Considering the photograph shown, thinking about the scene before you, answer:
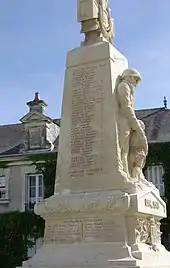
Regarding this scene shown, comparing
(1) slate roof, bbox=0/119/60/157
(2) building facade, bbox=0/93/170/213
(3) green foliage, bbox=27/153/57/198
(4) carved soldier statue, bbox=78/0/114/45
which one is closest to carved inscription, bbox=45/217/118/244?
(4) carved soldier statue, bbox=78/0/114/45

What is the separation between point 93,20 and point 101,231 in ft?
12.5

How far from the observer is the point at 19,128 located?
29.4m

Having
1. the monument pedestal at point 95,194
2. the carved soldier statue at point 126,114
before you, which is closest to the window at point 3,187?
the monument pedestal at point 95,194

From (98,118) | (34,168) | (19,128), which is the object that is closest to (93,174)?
(98,118)

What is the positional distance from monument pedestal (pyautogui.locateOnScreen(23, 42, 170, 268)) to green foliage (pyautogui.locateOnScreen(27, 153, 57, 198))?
15.8m

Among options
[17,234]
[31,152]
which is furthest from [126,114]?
[31,152]

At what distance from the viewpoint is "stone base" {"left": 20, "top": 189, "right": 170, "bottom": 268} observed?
801 cm

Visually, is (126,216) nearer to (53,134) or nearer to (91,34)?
(91,34)

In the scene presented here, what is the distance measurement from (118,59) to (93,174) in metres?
2.14

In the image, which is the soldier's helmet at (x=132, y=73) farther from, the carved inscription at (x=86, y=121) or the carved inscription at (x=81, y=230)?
the carved inscription at (x=81, y=230)

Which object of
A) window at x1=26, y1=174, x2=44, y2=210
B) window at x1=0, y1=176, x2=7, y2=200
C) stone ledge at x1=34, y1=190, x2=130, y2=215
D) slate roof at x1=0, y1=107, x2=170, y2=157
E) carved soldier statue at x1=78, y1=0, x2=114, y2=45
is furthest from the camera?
window at x1=0, y1=176, x2=7, y2=200

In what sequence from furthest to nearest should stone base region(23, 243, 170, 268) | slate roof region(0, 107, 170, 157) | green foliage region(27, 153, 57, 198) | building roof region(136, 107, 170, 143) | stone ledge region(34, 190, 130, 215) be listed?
green foliage region(27, 153, 57, 198) < slate roof region(0, 107, 170, 157) < building roof region(136, 107, 170, 143) < stone ledge region(34, 190, 130, 215) < stone base region(23, 243, 170, 268)

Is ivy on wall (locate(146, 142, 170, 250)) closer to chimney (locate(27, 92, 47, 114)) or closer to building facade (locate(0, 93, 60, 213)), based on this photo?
building facade (locate(0, 93, 60, 213))

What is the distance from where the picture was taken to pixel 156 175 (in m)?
24.1
